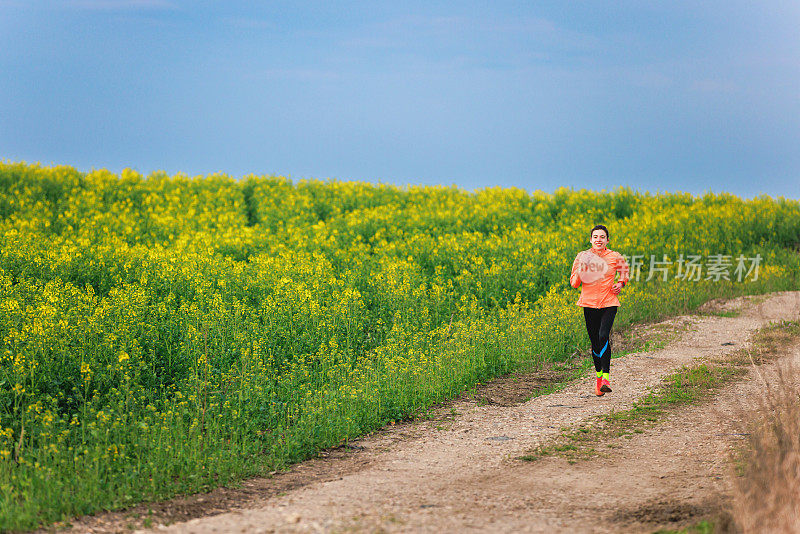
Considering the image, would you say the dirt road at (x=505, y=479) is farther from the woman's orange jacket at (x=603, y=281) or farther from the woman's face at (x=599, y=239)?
the woman's face at (x=599, y=239)

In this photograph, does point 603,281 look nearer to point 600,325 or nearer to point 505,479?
point 600,325

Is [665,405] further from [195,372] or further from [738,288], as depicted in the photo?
[738,288]

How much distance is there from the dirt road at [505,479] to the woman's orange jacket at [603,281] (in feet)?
4.74

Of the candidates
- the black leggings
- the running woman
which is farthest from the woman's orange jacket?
the black leggings

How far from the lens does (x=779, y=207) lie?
2636cm

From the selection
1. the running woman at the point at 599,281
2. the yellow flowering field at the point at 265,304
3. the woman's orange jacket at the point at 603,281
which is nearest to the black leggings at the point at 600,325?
the running woman at the point at 599,281

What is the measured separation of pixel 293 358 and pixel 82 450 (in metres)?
4.04

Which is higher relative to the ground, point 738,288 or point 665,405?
point 738,288

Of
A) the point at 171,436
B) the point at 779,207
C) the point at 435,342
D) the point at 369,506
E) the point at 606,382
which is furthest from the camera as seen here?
the point at 779,207

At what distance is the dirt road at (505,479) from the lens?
18.4 feet

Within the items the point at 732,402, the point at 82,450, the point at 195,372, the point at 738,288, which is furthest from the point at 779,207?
the point at 82,450

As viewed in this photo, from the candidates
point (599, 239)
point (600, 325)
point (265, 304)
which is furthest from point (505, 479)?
point (265, 304)

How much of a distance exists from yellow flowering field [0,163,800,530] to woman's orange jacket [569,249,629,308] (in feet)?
7.21

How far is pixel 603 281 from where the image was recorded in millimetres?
9180
